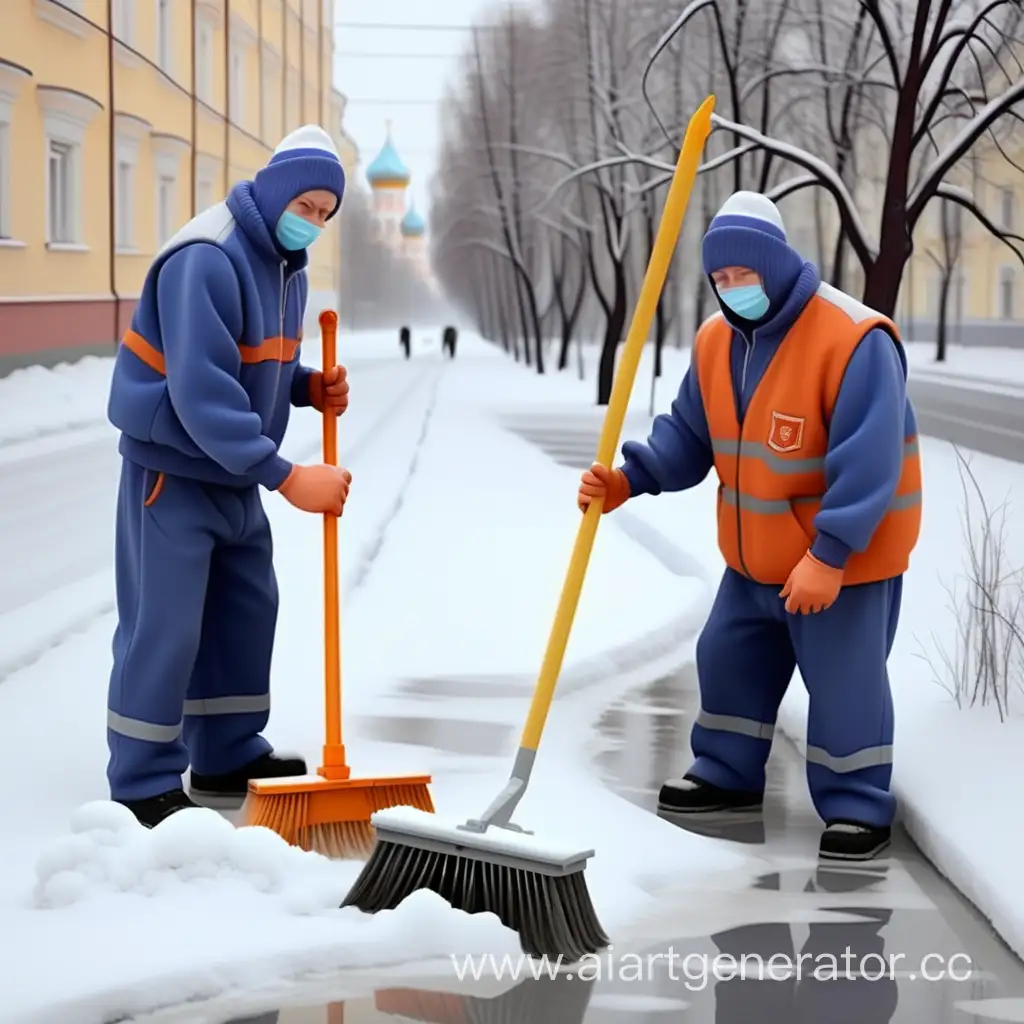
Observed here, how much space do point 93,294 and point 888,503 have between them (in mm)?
17748

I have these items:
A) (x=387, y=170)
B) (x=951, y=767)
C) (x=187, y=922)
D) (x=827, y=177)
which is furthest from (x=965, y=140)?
(x=387, y=170)

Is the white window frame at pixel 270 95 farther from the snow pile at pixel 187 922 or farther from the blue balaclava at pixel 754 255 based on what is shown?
the snow pile at pixel 187 922

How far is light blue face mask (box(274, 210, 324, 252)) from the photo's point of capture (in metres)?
4.55

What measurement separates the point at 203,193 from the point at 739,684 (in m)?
24.7

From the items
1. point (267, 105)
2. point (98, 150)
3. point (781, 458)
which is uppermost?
point (267, 105)

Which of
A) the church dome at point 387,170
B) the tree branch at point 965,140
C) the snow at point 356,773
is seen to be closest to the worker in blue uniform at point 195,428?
the snow at point 356,773

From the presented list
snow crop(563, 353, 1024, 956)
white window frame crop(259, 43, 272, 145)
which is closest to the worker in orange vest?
snow crop(563, 353, 1024, 956)

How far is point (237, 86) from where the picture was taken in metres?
33.3

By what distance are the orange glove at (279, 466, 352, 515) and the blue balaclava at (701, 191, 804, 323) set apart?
38.9 inches

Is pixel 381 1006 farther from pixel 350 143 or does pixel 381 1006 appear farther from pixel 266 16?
pixel 350 143

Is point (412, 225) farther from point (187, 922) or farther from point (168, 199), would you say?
point (187, 922)

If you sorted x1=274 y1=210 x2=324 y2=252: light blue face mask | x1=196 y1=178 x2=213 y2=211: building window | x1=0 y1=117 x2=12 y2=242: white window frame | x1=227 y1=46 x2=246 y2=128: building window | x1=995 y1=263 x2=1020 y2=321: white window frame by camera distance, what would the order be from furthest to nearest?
x1=995 y1=263 x2=1020 y2=321: white window frame
x1=227 y1=46 x2=246 y2=128: building window
x1=196 y1=178 x2=213 y2=211: building window
x1=0 y1=117 x2=12 y2=242: white window frame
x1=274 y1=210 x2=324 y2=252: light blue face mask

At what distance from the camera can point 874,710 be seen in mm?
4449

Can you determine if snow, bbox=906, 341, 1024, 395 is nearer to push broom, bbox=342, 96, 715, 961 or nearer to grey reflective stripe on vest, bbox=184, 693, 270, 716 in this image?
grey reflective stripe on vest, bbox=184, 693, 270, 716
